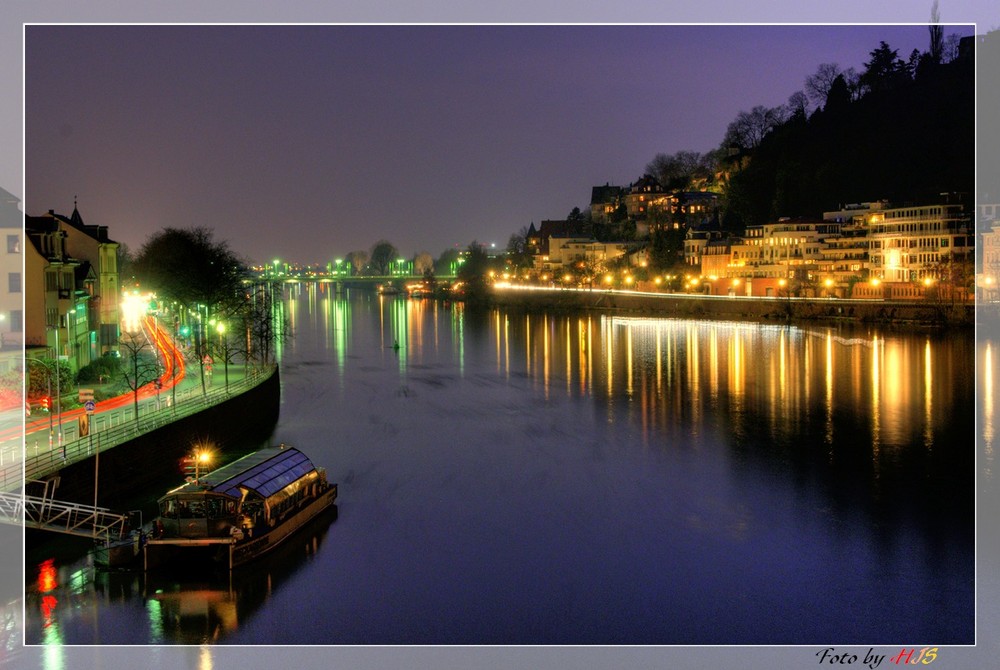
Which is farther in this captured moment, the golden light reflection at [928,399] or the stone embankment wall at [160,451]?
the golden light reflection at [928,399]

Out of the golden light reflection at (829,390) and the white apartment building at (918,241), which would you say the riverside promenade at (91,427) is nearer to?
the golden light reflection at (829,390)

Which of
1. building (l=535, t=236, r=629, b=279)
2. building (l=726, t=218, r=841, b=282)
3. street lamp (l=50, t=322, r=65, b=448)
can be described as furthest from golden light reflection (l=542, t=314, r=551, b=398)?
building (l=535, t=236, r=629, b=279)

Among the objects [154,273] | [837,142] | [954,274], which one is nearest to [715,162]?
[837,142]

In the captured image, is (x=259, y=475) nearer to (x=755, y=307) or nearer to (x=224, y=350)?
(x=224, y=350)

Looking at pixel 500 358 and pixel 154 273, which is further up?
pixel 154 273

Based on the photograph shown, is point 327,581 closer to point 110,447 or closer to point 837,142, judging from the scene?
point 110,447

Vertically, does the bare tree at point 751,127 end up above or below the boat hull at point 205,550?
above

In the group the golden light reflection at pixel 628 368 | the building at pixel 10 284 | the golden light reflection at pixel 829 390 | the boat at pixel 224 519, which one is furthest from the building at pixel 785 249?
the boat at pixel 224 519

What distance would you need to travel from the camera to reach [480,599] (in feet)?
27.6

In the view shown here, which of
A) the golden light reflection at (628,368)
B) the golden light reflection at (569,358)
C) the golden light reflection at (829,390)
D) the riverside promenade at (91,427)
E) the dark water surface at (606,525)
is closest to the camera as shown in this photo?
the dark water surface at (606,525)

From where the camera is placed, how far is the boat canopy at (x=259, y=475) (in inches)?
350

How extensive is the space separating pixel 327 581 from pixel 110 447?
9.70 feet

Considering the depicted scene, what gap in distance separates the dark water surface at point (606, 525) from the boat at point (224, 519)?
0.24 metres

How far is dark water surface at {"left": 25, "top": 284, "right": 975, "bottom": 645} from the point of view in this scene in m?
7.86
